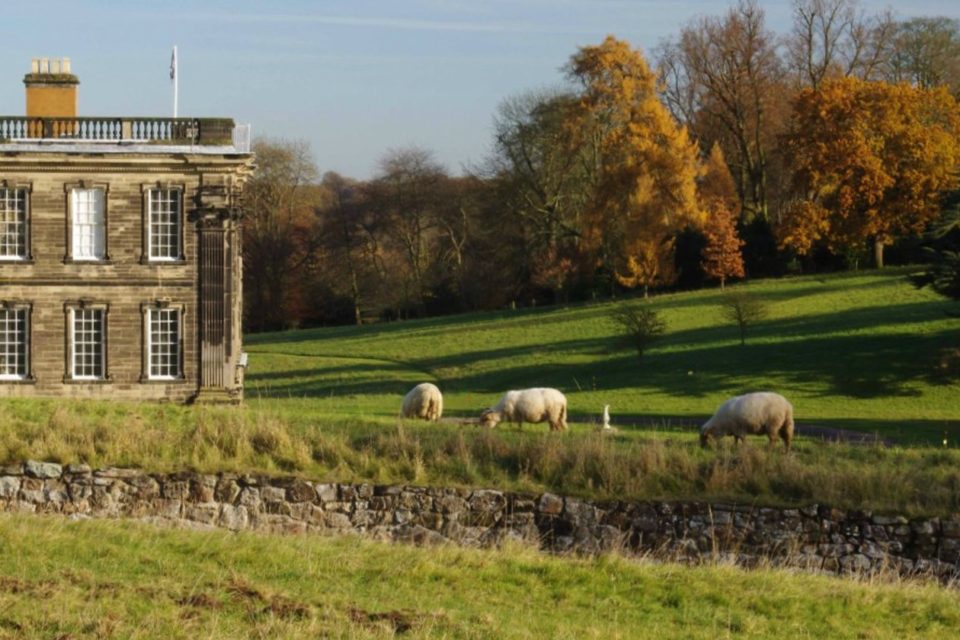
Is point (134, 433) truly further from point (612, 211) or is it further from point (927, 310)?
point (612, 211)

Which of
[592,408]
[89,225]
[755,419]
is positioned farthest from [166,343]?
[755,419]

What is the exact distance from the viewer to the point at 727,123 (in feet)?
293

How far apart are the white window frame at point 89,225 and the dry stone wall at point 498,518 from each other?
18.4m

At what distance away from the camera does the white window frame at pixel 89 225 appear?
144 ft

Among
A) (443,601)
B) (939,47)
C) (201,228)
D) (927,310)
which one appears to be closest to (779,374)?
(927,310)

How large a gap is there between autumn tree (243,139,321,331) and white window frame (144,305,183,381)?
5693 centimetres

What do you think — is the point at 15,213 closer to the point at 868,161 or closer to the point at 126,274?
the point at 126,274

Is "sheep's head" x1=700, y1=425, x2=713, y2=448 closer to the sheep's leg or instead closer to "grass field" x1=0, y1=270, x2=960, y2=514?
"grass field" x1=0, y1=270, x2=960, y2=514

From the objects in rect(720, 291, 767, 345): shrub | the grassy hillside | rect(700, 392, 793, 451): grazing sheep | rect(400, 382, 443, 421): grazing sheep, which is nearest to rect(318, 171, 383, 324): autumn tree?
the grassy hillside

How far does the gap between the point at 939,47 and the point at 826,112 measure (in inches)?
1085

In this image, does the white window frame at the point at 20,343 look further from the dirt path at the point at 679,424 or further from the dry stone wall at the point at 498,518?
the dry stone wall at the point at 498,518

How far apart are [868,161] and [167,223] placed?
40.8 metres

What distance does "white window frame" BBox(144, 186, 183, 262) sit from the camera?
144ft

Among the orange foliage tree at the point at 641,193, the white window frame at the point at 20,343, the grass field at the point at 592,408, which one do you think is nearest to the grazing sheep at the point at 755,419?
the grass field at the point at 592,408
